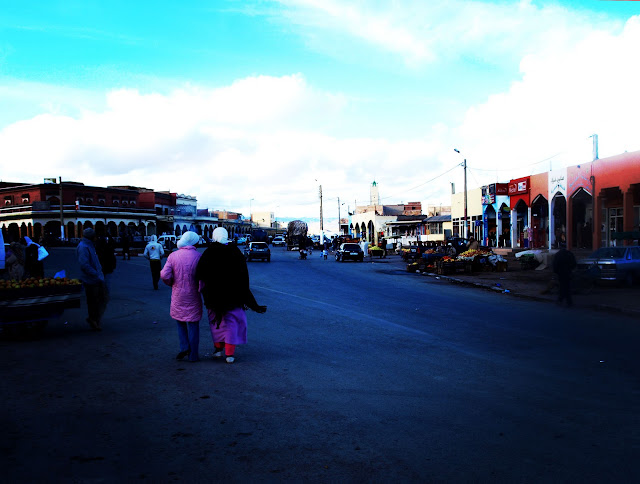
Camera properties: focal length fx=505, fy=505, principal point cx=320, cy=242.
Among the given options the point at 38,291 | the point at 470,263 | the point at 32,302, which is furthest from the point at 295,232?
the point at 32,302

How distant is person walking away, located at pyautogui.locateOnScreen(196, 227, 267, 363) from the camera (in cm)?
692

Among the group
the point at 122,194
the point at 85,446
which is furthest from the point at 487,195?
the point at 122,194

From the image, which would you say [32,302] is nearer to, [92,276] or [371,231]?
[92,276]

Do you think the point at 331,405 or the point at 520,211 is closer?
the point at 331,405

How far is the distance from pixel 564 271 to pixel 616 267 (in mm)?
4950

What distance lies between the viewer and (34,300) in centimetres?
862

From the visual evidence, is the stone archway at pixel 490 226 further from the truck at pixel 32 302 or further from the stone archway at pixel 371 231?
the truck at pixel 32 302

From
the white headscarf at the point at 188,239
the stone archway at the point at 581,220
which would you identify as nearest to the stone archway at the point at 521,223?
the stone archway at the point at 581,220

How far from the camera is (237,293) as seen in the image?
698cm

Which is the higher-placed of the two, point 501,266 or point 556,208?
point 556,208

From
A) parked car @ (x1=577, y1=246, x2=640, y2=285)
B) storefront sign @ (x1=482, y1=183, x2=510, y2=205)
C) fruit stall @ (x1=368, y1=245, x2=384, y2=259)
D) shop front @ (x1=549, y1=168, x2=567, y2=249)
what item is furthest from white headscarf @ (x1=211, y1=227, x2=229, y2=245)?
fruit stall @ (x1=368, y1=245, x2=384, y2=259)

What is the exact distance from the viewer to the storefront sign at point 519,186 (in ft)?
119

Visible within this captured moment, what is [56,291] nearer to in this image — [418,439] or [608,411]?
[418,439]

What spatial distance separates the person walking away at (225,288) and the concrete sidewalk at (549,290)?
9.27 metres
